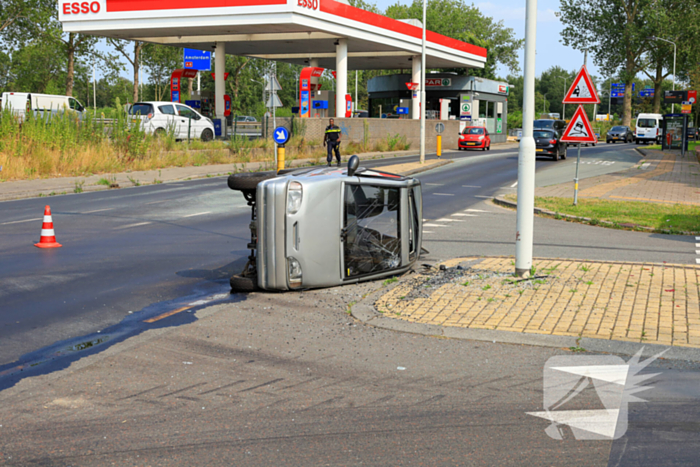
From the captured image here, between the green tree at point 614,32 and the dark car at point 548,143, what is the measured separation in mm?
42735

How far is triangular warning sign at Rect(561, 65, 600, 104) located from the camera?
15.0 meters

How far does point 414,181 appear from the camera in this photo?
872 centimetres

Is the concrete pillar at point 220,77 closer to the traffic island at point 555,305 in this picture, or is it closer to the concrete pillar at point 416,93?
the concrete pillar at point 416,93

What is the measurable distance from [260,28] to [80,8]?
923 cm

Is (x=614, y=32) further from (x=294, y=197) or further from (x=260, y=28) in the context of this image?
(x=294, y=197)

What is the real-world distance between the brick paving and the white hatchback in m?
16.8

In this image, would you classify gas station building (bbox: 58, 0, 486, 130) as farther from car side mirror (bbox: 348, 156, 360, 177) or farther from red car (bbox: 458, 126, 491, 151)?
car side mirror (bbox: 348, 156, 360, 177)

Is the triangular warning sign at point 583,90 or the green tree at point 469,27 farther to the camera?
the green tree at point 469,27

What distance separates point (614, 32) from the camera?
2953 inches

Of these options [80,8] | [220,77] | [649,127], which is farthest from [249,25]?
[649,127]

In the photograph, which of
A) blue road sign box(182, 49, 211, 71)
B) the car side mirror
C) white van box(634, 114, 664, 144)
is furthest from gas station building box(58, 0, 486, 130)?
the car side mirror

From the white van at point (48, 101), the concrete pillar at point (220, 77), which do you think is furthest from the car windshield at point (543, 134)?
the white van at point (48, 101)

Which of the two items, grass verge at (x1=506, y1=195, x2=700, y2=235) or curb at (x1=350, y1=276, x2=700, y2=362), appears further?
grass verge at (x1=506, y1=195, x2=700, y2=235)

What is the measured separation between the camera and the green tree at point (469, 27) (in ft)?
301
